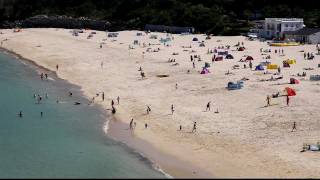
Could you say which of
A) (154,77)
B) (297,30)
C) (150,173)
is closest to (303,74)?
(154,77)

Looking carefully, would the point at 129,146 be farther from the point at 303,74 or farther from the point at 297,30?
the point at 297,30

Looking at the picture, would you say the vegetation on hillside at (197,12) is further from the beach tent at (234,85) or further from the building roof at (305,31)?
the beach tent at (234,85)

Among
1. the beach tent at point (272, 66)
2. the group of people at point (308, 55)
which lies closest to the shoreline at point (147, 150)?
the beach tent at point (272, 66)

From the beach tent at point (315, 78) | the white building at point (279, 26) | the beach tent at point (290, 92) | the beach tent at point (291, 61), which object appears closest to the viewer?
the beach tent at point (290, 92)

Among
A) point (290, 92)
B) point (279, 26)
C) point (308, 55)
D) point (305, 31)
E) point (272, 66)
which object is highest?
point (279, 26)

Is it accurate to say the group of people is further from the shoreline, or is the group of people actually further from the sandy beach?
the shoreline

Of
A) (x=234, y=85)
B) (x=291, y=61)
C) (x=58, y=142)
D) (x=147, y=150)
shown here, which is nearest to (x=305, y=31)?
(x=291, y=61)

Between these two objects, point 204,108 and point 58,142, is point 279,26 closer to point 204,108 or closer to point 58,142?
point 204,108

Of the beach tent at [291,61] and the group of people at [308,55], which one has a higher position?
the group of people at [308,55]
